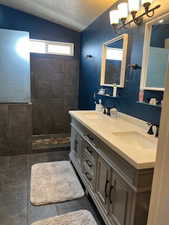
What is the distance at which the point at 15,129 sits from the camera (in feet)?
10.1

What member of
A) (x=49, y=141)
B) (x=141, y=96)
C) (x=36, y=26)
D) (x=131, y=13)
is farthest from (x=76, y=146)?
(x=36, y=26)

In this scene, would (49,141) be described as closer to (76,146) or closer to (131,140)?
(76,146)

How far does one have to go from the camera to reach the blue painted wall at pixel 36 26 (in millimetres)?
3311

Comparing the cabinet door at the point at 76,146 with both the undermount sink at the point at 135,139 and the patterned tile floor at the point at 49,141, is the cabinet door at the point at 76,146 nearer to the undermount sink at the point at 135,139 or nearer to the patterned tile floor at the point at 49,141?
the undermount sink at the point at 135,139

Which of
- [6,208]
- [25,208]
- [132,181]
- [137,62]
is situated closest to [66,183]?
[25,208]

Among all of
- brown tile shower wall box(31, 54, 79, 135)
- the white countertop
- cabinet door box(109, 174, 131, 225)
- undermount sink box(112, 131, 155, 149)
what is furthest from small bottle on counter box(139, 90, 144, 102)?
brown tile shower wall box(31, 54, 79, 135)

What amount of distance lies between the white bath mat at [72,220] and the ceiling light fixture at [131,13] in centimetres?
209

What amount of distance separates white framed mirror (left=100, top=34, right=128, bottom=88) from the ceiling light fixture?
0.53 feet

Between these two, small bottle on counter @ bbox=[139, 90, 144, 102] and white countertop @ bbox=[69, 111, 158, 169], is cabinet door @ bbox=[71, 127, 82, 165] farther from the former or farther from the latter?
small bottle on counter @ bbox=[139, 90, 144, 102]

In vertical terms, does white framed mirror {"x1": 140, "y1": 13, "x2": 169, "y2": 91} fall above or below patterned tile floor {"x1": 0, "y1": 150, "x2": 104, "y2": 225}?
above

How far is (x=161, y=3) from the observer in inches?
61.8

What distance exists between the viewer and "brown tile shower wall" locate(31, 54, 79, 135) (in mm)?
3795

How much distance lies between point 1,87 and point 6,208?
195 centimetres

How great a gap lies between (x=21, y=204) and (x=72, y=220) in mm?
622
